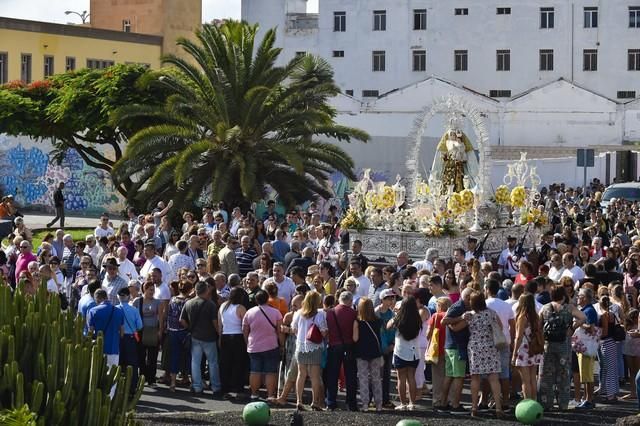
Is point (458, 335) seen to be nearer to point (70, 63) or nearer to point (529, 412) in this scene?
point (529, 412)

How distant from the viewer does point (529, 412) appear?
15.0 metres

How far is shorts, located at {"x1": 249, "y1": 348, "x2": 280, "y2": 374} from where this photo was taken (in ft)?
54.7

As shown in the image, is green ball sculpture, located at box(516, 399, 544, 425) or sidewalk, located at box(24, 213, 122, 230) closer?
green ball sculpture, located at box(516, 399, 544, 425)

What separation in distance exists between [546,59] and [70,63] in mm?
23403

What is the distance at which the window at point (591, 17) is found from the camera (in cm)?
6844

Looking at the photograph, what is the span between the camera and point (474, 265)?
18.9m

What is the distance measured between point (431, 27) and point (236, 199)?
38.4m

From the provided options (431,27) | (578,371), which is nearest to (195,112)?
(578,371)

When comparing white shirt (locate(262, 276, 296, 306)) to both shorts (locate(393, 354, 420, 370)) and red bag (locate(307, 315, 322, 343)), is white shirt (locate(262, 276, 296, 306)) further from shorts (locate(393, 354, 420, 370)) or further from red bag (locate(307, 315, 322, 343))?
shorts (locate(393, 354, 420, 370))

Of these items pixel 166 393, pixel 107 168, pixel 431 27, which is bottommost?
pixel 166 393

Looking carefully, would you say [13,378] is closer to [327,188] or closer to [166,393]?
[166,393]

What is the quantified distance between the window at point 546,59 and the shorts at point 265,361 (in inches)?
2141

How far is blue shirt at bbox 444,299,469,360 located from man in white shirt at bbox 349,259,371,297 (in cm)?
242

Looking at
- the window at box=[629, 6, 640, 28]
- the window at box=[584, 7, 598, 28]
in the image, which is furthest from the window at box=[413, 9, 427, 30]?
the window at box=[629, 6, 640, 28]
